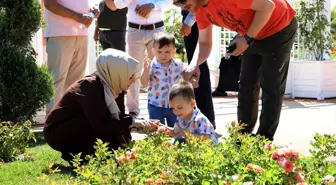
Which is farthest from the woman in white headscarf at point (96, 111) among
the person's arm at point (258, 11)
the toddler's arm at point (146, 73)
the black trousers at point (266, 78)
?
A: the black trousers at point (266, 78)

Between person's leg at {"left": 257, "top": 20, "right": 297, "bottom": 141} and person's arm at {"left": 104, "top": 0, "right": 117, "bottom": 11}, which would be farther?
person's arm at {"left": 104, "top": 0, "right": 117, "bottom": 11}

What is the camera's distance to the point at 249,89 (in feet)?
16.7

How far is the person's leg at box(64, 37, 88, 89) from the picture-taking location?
21.0 feet

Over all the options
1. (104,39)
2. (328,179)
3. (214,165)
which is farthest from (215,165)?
(104,39)

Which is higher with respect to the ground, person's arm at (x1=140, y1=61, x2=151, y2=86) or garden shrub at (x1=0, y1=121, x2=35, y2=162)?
person's arm at (x1=140, y1=61, x2=151, y2=86)

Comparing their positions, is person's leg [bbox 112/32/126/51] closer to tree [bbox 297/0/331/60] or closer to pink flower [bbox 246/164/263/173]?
tree [bbox 297/0/331/60]

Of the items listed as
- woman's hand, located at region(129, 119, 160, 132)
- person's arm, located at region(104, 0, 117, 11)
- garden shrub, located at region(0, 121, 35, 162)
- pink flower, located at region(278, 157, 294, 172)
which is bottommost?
garden shrub, located at region(0, 121, 35, 162)

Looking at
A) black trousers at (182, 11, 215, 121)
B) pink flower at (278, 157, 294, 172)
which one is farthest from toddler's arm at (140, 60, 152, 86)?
pink flower at (278, 157, 294, 172)

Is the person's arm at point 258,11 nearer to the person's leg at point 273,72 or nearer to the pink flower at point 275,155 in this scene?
the person's leg at point 273,72

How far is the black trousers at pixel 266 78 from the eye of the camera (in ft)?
15.5

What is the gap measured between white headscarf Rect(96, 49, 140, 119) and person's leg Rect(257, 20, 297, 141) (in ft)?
3.59

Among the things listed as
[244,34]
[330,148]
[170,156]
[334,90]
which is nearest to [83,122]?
[244,34]

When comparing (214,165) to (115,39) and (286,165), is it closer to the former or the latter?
(286,165)

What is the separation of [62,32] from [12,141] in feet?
5.41
